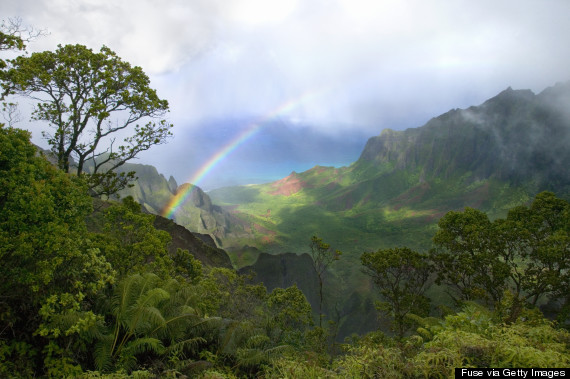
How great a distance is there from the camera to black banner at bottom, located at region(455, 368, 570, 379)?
411 centimetres

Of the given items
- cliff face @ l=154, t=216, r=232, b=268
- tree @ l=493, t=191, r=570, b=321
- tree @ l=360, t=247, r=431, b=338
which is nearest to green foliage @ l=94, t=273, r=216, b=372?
tree @ l=360, t=247, r=431, b=338

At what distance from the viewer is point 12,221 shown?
5.67m

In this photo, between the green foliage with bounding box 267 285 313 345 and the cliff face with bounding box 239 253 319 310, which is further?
the cliff face with bounding box 239 253 319 310

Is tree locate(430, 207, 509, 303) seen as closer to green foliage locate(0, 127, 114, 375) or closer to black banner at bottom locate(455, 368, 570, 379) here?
black banner at bottom locate(455, 368, 570, 379)

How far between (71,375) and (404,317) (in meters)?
20.0

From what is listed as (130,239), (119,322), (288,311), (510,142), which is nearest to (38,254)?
(119,322)

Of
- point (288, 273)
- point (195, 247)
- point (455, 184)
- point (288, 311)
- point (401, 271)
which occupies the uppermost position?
point (455, 184)

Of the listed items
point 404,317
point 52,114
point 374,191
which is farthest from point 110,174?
point 374,191

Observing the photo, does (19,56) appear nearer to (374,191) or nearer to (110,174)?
(110,174)

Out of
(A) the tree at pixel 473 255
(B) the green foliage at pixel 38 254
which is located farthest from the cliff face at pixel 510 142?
(B) the green foliage at pixel 38 254

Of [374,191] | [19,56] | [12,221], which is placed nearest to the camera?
[12,221]

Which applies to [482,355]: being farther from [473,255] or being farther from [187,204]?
[187,204]

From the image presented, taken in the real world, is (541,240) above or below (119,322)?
above

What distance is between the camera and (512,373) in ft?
14.1
